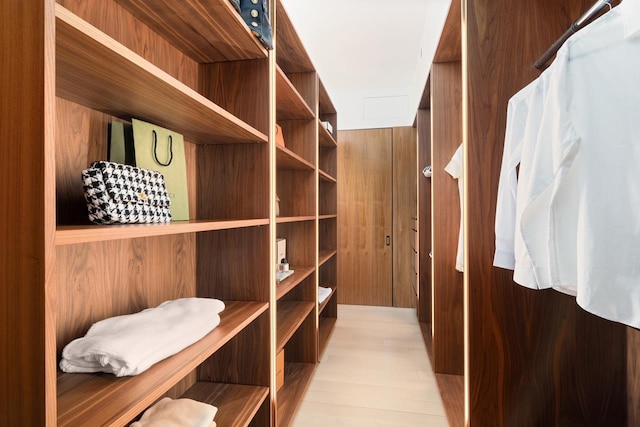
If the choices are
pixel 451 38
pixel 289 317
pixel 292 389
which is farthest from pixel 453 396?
pixel 451 38

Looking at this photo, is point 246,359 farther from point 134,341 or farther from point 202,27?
point 202,27

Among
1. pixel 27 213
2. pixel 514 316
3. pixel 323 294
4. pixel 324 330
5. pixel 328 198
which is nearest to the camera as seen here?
pixel 27 213

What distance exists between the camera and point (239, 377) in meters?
1.37

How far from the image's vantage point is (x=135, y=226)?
2.36ft

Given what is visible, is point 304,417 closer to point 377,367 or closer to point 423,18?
point 377,367

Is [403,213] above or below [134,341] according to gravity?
above

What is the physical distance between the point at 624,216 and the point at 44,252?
43.3 inches

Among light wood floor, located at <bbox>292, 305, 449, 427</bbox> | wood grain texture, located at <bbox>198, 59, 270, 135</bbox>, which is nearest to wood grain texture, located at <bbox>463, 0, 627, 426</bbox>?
light wood floor, located at <bbox>292, 305, 449, 427</bbox>

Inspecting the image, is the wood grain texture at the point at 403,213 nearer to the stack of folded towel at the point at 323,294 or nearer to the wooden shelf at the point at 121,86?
the stack of folded towel at the point at 323,294

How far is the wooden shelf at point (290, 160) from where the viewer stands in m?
1.68

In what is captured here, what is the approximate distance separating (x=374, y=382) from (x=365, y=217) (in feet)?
6.45

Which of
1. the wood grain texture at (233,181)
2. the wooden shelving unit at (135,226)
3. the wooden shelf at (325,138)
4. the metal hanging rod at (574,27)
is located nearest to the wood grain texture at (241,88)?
the wooden shelving unit at (135,226)

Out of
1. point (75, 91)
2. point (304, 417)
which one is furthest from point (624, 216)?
point (304, 417)

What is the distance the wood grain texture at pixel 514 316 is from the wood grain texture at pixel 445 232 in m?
0.97
